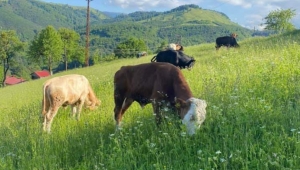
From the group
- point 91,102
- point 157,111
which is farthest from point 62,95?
point 157,111

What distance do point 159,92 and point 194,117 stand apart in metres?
1.26

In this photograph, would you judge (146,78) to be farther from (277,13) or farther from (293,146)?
(277,13)

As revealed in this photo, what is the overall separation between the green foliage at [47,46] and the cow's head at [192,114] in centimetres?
6727

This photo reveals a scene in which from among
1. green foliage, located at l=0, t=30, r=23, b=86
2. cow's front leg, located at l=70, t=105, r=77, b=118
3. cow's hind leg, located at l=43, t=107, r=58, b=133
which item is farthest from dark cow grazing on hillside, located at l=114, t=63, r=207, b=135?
green foliage, located at l=0, t=30, r=23, b=86

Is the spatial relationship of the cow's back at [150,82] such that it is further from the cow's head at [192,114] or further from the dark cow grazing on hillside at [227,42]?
the dark cow grazing on hillside at [227,42]

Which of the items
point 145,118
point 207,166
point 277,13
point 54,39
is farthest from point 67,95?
point 277,13

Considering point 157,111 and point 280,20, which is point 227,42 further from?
point 280,20

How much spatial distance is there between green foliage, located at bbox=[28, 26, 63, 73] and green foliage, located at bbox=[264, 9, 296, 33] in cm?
4420

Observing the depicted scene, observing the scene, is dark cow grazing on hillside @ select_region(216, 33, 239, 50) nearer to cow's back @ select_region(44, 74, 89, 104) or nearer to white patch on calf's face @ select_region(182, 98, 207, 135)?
cow's back @ select_region(44, 74, 89, 104)

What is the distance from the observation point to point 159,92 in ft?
22.6

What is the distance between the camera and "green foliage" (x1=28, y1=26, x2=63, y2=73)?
70.0m

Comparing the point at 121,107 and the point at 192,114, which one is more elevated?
the point at 192,114

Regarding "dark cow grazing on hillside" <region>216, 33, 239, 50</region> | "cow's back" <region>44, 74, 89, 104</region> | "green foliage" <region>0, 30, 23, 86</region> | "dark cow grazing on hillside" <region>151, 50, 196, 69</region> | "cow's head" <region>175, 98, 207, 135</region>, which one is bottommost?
"green foliage" <region>0, 30, 23, 86</region>

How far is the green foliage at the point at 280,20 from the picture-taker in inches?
2778
